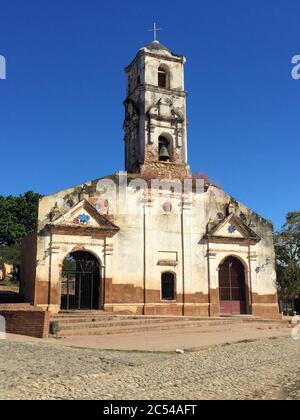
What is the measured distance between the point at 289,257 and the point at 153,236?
12203mm

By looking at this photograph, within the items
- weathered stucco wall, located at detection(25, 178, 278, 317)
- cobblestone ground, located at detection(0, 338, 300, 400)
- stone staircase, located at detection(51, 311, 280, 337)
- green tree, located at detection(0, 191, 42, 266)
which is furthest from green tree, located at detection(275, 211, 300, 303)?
green tree, located at detection(0, 191, 42, 266)

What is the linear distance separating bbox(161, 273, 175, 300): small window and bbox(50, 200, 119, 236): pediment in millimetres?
3779

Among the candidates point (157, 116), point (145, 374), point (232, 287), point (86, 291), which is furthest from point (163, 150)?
point (145, 374)

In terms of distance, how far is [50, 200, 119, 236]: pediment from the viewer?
73.2 ft

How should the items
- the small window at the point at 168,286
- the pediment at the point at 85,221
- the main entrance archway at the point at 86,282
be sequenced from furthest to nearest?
the small window at the point at 168,286, the main entrance archway at the point at 86,282, the pediment at the point at 85,221

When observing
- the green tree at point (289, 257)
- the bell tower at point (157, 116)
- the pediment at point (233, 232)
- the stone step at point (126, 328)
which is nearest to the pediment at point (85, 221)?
the bell tower at point (157, 116)

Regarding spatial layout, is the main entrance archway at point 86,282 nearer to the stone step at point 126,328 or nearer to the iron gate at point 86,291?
the iron gate at point 86,291

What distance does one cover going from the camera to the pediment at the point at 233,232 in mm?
25531

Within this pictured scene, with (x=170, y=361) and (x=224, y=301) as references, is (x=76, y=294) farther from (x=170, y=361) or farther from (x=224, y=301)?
(x=170, y=361)

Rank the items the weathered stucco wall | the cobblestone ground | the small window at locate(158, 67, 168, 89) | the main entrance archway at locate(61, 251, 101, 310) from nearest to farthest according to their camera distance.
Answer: the cobblestone ground
the weathered stucco wall
the main entrance archway at locate(61, 251, 101, 310)
the small window at locate(158, 67, 168, 89)

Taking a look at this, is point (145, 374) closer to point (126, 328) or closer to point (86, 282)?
point (126, 328)

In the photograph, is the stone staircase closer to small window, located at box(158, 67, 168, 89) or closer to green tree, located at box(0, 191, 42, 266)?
small window, located at box(158, 67, 168, 89)

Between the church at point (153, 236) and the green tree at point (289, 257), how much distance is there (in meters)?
4.89

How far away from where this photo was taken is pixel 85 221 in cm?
2288
